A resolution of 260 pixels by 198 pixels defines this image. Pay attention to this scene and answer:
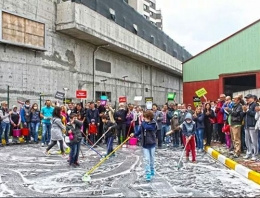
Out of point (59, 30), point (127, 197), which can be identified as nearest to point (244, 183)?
point (127, 197)

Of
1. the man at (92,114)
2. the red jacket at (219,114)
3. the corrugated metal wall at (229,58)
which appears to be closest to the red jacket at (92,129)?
the man at (92,114)

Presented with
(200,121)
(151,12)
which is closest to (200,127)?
(200,121)

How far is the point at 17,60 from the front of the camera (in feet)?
65.4

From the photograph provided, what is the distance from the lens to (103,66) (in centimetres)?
2892

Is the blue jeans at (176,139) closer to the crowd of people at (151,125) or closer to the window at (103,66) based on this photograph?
the crowd of people at (151,125)

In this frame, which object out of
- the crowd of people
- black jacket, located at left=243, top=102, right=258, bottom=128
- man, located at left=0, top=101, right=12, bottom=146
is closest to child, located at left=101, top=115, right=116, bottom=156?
the crowd of people

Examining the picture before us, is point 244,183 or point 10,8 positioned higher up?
point 10,8

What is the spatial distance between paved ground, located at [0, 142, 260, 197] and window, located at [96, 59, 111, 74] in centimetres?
1773

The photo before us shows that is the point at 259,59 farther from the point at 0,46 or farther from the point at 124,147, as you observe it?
the point at 0,46

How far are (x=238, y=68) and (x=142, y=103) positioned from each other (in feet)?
38.2

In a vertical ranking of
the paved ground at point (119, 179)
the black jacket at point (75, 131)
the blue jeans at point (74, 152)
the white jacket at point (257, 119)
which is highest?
the white jacket at point (257, 119)

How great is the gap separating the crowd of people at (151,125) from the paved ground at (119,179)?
24.2 inches

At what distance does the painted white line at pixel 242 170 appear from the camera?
8.13 meters

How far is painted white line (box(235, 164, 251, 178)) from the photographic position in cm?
813
